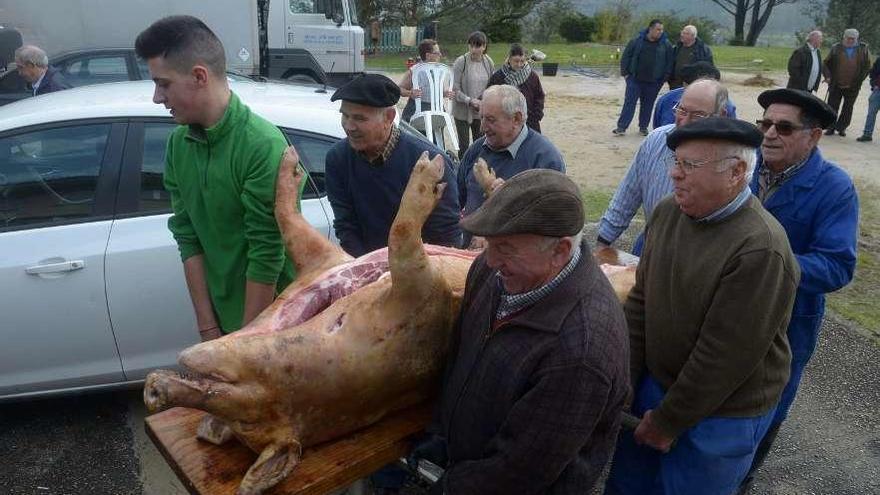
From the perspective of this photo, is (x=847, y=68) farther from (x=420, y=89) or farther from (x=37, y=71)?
(x=37, y=71)

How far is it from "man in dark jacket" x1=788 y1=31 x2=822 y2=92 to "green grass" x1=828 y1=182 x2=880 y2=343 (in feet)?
17.4

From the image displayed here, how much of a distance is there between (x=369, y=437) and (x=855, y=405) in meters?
3.43

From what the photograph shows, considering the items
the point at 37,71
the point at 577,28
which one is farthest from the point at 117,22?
the point at 577,28

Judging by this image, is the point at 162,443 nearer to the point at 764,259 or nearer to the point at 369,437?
the point at 369,437

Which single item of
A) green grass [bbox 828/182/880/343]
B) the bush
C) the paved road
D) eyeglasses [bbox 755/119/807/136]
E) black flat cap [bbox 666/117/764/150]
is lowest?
the paved road

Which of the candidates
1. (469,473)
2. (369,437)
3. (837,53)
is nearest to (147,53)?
(369,437)

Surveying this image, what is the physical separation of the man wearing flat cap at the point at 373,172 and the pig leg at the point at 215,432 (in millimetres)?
1217

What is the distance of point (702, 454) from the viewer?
90.1 inches

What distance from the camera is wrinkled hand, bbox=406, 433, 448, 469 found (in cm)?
208

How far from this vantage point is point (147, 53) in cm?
241

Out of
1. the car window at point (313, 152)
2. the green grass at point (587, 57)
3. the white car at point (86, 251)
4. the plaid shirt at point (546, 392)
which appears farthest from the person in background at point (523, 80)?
the green grass at point (587, 57)

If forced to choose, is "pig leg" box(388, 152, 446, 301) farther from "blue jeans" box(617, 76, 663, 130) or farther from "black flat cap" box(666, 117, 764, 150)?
"blue jeans" box(617, 76, 663, 130)

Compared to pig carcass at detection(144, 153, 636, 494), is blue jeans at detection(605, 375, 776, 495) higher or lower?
lower

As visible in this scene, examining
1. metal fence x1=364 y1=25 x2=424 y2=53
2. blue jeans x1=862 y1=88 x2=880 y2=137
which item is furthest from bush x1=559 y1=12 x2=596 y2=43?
blue jeans x1=862 y1=88 x2=880 y2=137
